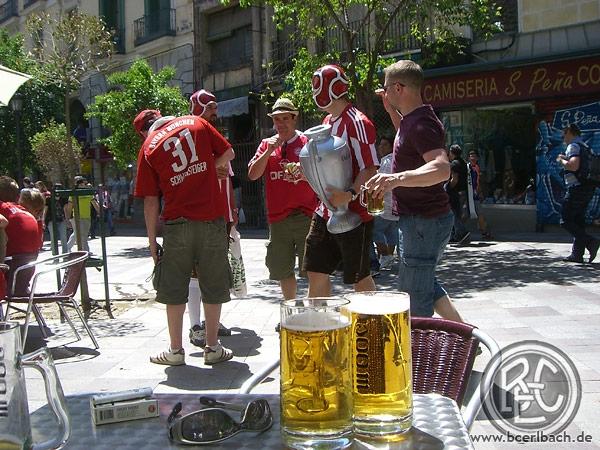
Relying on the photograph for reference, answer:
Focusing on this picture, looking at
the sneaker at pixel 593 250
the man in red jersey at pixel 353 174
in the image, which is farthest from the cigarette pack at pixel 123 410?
the sneaker at pixel 593 250

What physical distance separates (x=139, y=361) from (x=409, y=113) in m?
2.82

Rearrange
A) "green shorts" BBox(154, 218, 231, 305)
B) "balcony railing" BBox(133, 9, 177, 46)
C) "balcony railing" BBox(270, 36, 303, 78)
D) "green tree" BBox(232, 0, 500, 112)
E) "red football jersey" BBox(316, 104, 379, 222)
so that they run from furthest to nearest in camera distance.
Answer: "balcony railing" BBox(133, 9, 177, 46), "balcony railing" BBox(270, 36, 303, 78), "green tree" BBox(232, 0, 500, 112), "green shorts" BBox(154, 218, 231, 305), "red football jersey" BBox(316, 104, 379, 222)

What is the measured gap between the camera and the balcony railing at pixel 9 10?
34.1m

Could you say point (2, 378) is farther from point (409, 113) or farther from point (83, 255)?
point (83, 255)

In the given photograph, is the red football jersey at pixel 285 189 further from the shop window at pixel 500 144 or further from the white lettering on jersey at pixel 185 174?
the shop window at pixel 500 144

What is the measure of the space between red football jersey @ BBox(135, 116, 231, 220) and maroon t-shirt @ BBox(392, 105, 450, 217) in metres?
1.41

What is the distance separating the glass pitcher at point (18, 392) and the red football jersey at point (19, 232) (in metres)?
5.20

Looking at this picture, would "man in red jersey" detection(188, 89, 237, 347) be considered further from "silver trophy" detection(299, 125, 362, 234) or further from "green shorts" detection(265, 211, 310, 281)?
"silver trophy" detection(299, 125, 362, 234)

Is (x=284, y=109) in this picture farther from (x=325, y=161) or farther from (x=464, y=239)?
(x=464, y=239)

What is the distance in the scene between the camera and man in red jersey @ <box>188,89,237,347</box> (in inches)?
209

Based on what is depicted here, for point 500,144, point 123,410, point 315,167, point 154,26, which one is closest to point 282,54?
point 154,26

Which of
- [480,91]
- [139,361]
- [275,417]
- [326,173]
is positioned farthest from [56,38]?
[480,91]

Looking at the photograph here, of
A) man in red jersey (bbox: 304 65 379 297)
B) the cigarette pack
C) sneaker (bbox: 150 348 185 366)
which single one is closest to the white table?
the cigarette pack

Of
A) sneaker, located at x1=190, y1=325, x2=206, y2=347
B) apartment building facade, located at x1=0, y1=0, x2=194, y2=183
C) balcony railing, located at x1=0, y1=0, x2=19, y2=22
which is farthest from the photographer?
balcony railing, located at x1=0, y1=0, x2=19, y2=22
